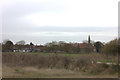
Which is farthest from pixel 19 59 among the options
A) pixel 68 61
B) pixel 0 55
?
pixel 68 61

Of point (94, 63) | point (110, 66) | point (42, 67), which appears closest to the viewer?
point (110, 66)

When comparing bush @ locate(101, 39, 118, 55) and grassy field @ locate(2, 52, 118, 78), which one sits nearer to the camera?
grassy field @ locate(2, 52, 118, 78)

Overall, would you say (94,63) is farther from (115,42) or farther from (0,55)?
(0,55)

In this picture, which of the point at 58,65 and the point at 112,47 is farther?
the point at 58,65

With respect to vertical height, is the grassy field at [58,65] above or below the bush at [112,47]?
below

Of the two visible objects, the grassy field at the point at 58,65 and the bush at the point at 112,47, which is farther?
the bush at the point at 112,47

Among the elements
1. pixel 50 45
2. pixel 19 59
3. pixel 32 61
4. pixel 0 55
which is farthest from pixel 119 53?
pixel 50 45

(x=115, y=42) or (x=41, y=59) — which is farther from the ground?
(x=115, y=42)

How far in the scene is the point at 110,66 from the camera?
64.8 feet

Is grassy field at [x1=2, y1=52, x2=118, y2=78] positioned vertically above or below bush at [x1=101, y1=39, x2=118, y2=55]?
below

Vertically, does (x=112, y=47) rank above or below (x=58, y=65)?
above

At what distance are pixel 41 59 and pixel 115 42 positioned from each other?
912 centimetres

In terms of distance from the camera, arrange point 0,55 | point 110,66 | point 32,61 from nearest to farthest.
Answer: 1. point 110,66
2. point 32,61
3. point 0,55

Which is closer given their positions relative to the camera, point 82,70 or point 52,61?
point 82,70
